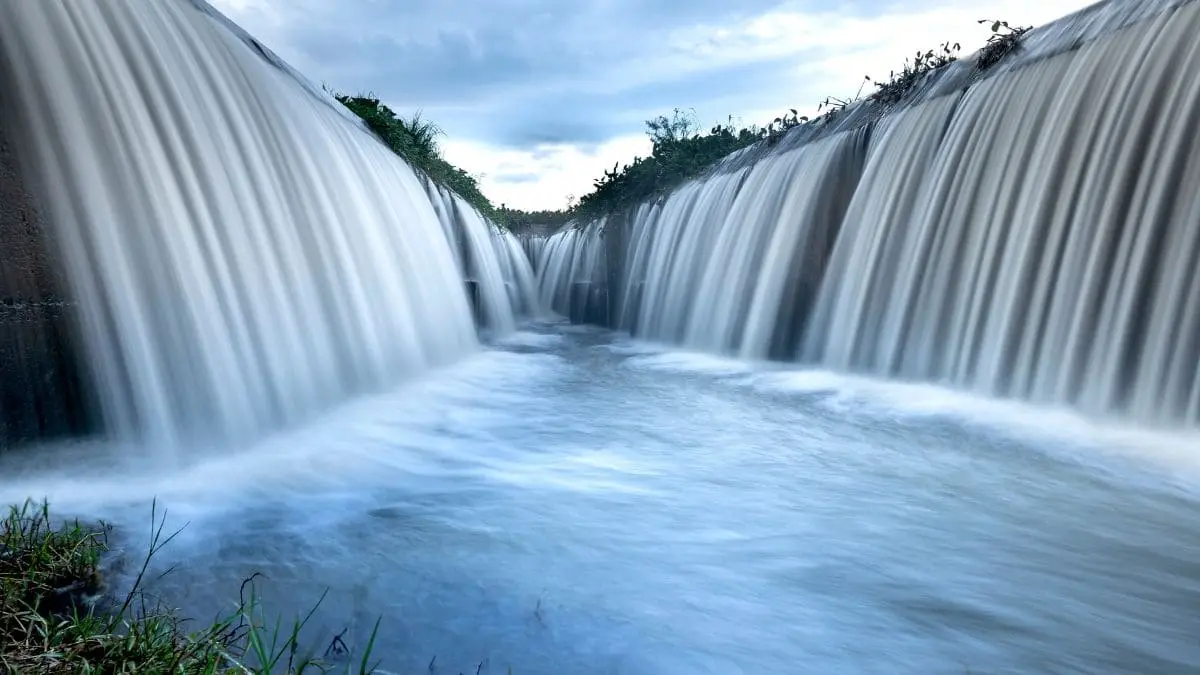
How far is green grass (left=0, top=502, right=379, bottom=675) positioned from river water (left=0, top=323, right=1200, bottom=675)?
0.55 feet

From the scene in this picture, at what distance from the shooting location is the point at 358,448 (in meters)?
4.30

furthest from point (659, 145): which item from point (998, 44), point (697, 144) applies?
point (998, 44)

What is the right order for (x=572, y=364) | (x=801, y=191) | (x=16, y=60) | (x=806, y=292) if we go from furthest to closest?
(x=572, y=364) → (x=801, y=191) → (x=806, y=292) → (x=16, y=60)

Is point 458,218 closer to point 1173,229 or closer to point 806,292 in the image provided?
point 806,292

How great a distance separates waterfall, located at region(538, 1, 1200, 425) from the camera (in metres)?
4.37

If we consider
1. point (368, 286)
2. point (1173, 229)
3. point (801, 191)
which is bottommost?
point (368, 286)

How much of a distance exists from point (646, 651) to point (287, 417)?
Result: 361 centimetres

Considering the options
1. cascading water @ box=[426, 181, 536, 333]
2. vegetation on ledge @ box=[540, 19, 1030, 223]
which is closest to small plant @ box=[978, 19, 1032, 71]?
vegetation on ledge @ box=[540, 19, 1030, 223]

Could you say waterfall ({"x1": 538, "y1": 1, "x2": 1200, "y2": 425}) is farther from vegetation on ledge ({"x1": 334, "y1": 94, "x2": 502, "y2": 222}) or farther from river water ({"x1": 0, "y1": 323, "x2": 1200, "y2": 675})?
vegetation on ledge ({"x1": 334, "y1": 94, "x2": 502, "y2": 222})

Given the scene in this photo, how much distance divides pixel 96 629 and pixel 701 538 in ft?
6.34

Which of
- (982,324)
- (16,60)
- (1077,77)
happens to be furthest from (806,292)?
(16,60)

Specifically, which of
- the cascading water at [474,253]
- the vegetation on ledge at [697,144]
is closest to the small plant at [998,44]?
the vegetation on ledge at [697,144]

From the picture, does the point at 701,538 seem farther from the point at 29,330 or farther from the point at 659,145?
the point at 659,145

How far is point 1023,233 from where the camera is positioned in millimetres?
5496
